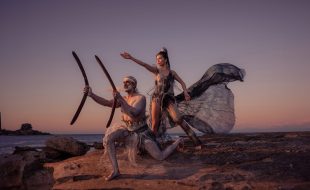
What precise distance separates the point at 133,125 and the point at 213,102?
3.44 meters

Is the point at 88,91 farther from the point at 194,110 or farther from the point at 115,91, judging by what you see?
the point at 194,110

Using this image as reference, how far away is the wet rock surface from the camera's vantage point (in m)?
6.77

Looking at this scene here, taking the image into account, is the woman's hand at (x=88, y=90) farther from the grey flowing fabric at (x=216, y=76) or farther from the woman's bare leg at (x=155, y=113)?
the grey flowing fabric at (x=216, y=76)

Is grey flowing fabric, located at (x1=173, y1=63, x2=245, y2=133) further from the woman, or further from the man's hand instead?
the man's hand

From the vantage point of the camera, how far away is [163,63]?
937 cm

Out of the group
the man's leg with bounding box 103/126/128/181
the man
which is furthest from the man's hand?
the man's leg with bounding box 103/126/128/181

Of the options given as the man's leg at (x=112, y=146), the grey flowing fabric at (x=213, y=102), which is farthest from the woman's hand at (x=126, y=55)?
the grey flowing fabric at (x=213, y=102)

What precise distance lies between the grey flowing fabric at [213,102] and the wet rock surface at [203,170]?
4.92 ft

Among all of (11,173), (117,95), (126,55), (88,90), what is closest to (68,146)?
(126,55)

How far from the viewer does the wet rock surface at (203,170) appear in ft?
22.2

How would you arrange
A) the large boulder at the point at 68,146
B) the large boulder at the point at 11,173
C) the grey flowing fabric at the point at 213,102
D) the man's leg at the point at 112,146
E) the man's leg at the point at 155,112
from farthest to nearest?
the large boulder at the point at 68,146 < the grey flowing fabric at the point at 213,102 < the man's leg at the point at 155,112 < the man's leg at the point at 112,146 < the large boulder at the point at 11,173

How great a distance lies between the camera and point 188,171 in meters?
7.54

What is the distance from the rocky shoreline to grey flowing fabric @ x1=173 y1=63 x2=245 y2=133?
1503 mm

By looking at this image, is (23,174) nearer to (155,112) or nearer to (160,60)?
(155,112)
